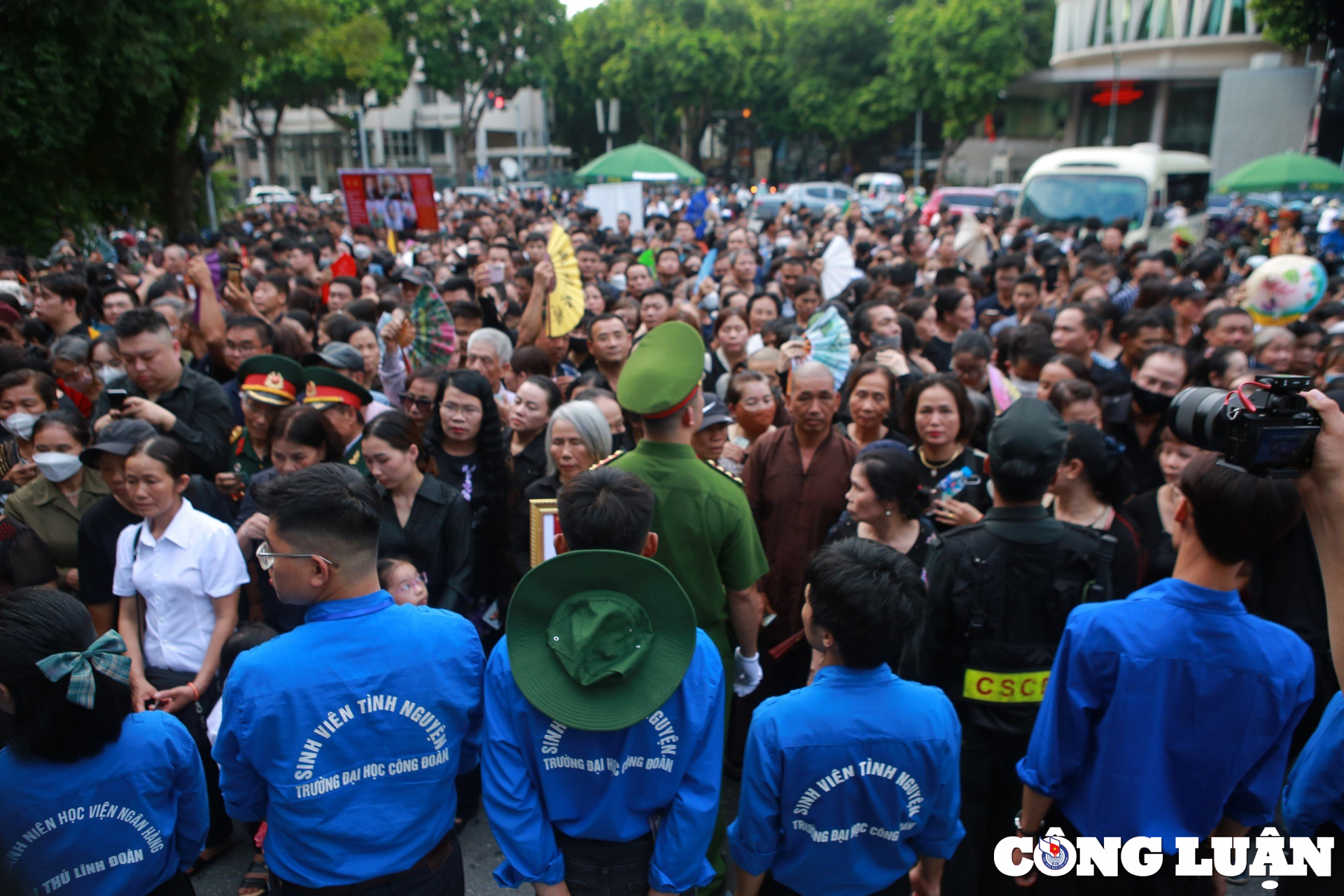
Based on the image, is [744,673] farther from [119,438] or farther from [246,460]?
[246,460]

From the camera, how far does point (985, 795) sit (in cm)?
279

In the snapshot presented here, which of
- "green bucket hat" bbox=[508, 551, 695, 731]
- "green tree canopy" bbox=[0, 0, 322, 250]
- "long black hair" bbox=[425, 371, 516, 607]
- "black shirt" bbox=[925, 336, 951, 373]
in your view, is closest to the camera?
"green bucket hat" bbox=[508, 551, 695, 731]

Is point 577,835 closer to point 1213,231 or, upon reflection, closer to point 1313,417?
point 1313,417

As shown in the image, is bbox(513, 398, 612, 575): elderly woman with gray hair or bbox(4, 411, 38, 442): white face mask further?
bbox(4, 411, 38, 442): white face mask

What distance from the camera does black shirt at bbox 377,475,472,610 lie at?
3520mm

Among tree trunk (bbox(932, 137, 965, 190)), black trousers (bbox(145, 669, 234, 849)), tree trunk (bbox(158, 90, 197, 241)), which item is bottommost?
black trousers (bbox(145, 669, 234, 849))

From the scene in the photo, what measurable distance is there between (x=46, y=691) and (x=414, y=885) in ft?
3.24

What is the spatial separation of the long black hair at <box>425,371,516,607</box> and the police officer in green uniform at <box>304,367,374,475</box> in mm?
362

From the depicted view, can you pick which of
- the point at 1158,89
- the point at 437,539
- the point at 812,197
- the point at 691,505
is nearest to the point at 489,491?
the point at 437,539

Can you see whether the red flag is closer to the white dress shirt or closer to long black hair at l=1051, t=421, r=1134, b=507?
the white dress shirt

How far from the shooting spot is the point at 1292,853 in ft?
7.45

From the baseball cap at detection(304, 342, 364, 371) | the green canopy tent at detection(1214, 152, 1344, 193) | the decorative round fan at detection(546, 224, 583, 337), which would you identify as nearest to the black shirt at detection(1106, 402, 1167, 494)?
the decorative round fan at detection(546, 224, 583, 337)

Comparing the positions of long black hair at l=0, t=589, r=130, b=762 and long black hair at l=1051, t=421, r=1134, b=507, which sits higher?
long black hair at l=1051, t=421, r=1134, b=507

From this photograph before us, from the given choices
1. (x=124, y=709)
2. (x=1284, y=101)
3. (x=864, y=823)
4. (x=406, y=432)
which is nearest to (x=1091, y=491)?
(x=864, y=823)
